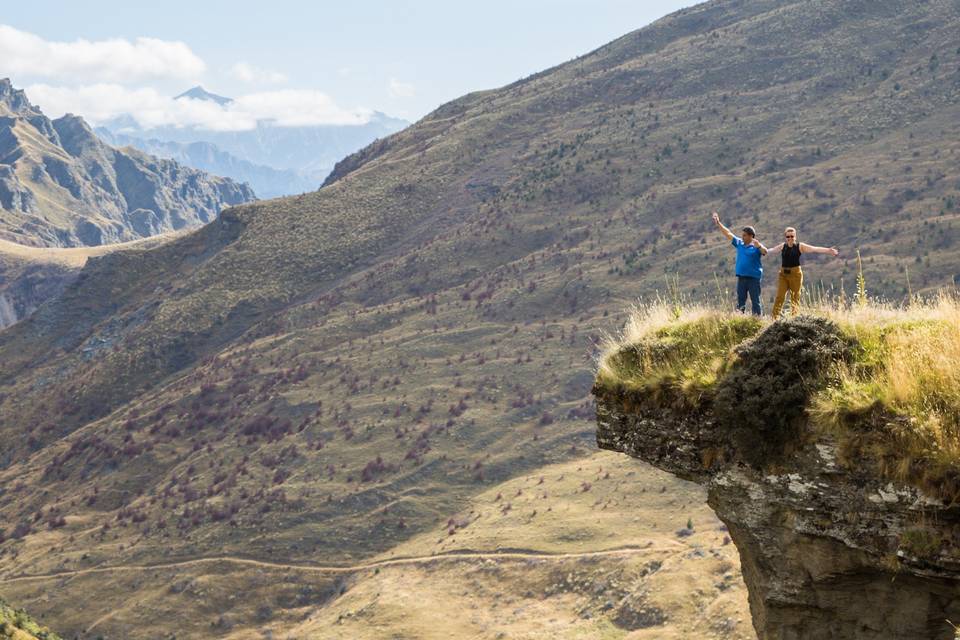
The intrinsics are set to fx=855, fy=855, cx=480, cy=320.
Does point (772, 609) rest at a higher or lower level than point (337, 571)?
higher

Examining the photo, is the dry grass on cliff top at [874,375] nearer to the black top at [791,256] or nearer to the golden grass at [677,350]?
the golden grass at [677,350]

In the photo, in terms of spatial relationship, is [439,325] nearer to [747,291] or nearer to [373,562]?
[373,562]

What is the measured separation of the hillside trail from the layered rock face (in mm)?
42181

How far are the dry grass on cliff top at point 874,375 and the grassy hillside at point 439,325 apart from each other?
96.1ft

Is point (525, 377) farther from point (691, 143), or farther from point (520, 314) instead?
point (691, 143)

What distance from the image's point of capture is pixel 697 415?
14.3 meters

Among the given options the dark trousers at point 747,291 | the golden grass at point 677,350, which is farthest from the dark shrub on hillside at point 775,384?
the dark trousers at point 747,291

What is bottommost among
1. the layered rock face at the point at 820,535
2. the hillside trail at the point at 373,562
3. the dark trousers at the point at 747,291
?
the hillside trail at the point at 373,562

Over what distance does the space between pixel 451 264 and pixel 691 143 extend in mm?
42988

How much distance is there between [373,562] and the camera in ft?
232

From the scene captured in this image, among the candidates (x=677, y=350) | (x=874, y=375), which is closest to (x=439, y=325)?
(x=677, y=350)

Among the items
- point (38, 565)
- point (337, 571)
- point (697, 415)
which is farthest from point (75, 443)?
point (697, 415)

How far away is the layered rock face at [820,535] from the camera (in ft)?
37.9

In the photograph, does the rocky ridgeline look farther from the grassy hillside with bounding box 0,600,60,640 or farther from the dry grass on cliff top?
the grassy hillside with bounding box 0,600,60,640
